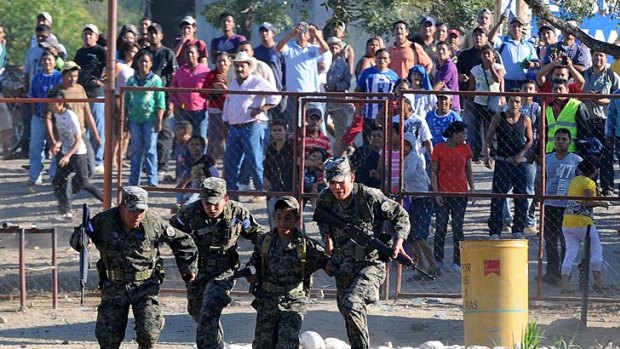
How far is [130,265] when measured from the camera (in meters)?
10.2

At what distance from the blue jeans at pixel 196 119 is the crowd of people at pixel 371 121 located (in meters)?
0.02

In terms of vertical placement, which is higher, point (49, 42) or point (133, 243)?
point (49, 42)

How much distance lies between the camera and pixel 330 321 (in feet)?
41.2

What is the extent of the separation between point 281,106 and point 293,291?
16.3 ft

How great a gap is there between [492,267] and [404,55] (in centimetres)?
618

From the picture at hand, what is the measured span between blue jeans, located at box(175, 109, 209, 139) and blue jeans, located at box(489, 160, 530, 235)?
10.8 ft

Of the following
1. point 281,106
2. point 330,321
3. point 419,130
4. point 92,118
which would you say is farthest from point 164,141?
point 330,321

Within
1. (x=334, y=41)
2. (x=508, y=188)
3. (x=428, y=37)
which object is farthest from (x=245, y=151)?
(x=428, y=37)

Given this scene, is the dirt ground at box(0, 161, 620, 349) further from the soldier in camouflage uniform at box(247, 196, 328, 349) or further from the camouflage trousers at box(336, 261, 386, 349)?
the soldier in camouflage uniform at box(247, 196, 328, 349)

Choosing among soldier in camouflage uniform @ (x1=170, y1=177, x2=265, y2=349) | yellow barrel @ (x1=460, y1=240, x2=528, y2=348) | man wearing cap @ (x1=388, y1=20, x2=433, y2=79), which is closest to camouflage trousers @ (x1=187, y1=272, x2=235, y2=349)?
soldier in camouflage uniform @ (x1=170, y1=177, x2=265, y2=349)

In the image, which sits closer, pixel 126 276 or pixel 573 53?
pixel 126 276

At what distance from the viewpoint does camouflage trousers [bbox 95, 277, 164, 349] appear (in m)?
10.2

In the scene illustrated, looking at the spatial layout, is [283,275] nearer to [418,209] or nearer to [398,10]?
[418,209]

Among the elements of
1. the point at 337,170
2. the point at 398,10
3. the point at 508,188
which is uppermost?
the point at 398,10
